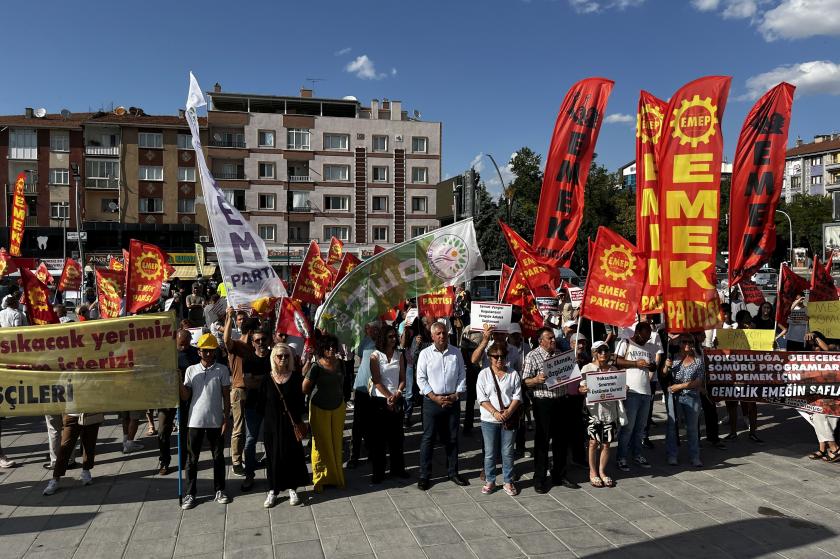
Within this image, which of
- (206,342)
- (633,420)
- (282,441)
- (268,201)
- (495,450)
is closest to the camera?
(282,441)

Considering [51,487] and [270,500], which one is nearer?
[270,500]

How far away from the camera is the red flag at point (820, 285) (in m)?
10.5

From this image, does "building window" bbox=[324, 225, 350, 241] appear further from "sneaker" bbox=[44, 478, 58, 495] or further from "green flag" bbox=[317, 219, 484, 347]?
"sneaker" bbox=[44, 478, 58, 495]

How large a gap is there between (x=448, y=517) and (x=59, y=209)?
56.2 m

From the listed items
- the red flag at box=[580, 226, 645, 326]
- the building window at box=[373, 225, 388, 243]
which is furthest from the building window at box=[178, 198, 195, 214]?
the red flag at box=[580, 226, 645, 326]

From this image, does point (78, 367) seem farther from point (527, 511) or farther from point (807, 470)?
point (807, 470)

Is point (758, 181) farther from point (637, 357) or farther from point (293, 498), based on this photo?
point (293, 498)

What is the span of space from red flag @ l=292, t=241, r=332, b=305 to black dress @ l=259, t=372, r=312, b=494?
3148 millimetres

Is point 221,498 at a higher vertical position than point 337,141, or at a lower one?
lower

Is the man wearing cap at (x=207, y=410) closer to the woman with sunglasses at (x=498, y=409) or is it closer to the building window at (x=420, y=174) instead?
the woman with sunglasses at (x=498, y=409)

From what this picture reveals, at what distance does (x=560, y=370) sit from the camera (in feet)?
23.6

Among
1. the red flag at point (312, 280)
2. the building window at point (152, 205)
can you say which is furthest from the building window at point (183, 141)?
the red flag at point (312, 280)

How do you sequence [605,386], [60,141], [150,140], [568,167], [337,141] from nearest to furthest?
[605,386], [568,167], [150,140], [60,141], [337,141]

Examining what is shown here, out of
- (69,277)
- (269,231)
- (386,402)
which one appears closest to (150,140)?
(269,231)
